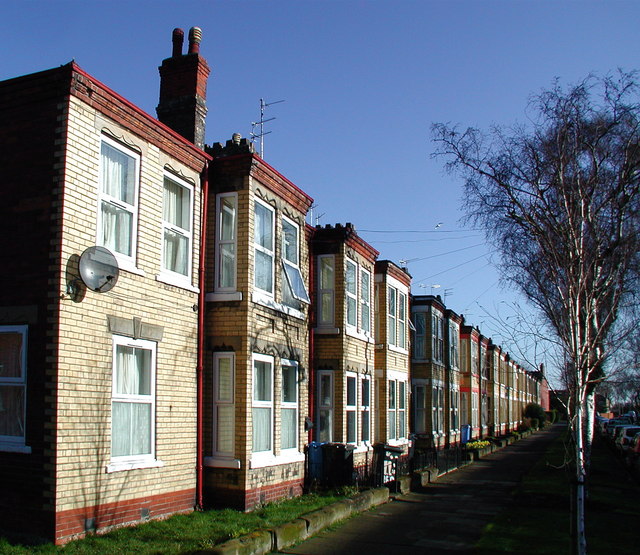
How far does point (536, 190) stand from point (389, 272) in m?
10.8

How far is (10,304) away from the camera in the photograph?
32.9 ft

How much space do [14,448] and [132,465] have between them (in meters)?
1.81

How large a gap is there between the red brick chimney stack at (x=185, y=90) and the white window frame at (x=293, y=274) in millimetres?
2582

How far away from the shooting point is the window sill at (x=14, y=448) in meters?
9.55

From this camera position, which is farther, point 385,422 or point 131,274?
point 385,422

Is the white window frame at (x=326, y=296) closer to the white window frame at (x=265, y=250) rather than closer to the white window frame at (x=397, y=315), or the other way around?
the white window frame at (x=265, y=250)

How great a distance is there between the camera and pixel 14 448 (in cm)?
966

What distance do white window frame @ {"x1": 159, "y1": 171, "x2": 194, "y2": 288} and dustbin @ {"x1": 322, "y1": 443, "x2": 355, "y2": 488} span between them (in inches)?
226

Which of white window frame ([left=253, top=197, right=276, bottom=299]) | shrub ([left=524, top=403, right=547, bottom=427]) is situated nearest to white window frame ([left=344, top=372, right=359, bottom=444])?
white window frame ([left=253, top=197, right=276, bottom=299])

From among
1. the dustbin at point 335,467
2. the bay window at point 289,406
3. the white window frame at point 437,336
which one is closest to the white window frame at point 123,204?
the bay window at point 289,406

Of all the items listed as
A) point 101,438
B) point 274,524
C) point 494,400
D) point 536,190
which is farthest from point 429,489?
point 494,400

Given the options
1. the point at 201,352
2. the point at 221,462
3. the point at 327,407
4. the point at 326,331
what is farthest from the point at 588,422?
the point at 201,352

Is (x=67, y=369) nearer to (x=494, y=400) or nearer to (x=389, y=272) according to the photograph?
(x=389, y=272)

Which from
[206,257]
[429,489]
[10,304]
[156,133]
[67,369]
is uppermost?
[156,133]
